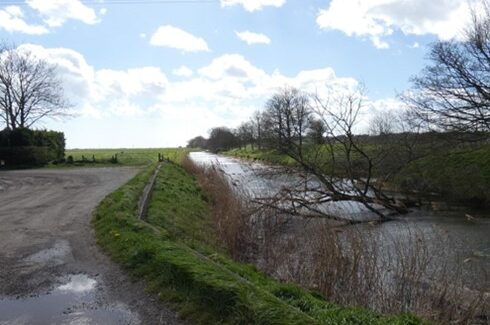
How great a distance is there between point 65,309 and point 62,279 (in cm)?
161

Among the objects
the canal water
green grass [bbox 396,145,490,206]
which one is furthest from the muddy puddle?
green grass [bbox 396,145,490,206]

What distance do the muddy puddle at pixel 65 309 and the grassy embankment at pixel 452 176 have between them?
Answer: 63.6 feet

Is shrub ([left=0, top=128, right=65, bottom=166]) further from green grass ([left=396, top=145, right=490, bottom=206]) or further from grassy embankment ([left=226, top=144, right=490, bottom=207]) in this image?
green grass ([left=396, top=145, right=490, bottom=206])

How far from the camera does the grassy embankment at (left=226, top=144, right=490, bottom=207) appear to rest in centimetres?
2570

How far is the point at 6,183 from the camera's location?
2714 centimetres

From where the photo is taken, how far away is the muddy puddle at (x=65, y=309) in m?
6.04

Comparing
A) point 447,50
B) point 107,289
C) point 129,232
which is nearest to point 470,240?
point 129,232

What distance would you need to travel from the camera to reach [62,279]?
314 inches

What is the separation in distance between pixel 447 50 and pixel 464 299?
78.9 feet

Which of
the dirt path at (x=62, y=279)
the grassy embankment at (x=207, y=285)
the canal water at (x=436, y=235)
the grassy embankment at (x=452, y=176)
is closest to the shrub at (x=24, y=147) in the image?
the grassy embankment at (x=452, y=176)

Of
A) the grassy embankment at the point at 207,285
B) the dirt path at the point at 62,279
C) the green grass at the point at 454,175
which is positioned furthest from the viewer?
the green grass at the point at 454,175

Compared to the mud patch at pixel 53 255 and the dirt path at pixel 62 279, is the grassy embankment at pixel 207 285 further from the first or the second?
the mud patch at pixel 53 255

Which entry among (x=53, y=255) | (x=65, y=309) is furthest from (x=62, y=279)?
(x=53, y=255)

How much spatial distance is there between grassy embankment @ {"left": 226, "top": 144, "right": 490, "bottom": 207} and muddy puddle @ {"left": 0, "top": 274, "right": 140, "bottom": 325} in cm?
1939
